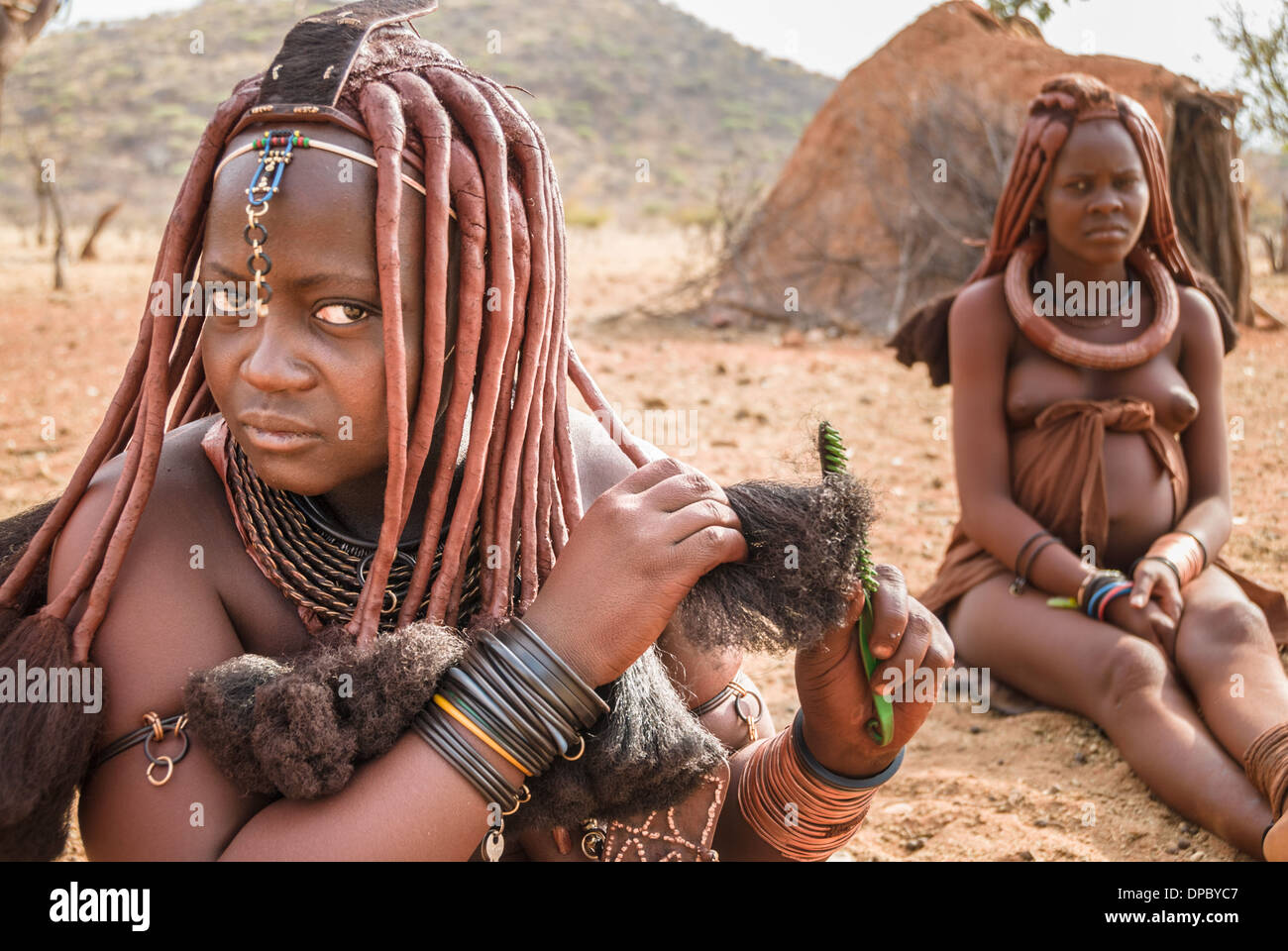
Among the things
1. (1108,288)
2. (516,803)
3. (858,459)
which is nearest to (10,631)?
(516,803)

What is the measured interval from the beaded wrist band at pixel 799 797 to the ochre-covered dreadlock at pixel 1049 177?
101 inches

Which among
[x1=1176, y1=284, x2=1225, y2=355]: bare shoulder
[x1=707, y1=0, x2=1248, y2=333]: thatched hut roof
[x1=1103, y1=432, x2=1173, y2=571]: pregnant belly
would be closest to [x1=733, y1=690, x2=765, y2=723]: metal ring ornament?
[x1=1103, y1=432, x2=1173, y2=571]: pregnant belly

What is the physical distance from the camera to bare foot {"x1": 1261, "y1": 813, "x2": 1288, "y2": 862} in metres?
2.74

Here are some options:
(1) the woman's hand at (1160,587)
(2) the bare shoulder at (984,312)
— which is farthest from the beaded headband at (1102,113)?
(1) the woman's hand at (1160,587)

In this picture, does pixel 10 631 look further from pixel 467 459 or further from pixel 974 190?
pixel 974 190

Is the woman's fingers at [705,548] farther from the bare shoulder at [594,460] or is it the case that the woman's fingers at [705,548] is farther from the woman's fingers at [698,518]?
the bare shoulder at [594,460]

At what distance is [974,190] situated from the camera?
1135 centimetres

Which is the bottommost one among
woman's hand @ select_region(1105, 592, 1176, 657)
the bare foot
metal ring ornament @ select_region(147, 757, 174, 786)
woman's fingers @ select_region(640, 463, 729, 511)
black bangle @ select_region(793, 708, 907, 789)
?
the bare foot

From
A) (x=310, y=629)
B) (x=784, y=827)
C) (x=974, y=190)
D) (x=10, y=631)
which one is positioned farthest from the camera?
(x=974, y=190)

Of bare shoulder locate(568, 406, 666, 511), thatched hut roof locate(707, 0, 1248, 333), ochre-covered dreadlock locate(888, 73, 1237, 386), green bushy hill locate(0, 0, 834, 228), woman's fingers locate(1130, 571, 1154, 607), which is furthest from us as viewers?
green bushy hill locate(0, 0, 834, 228)

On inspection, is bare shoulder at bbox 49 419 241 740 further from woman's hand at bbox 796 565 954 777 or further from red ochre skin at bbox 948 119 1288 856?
red ochre skin at bbox 948 119 1288 856
